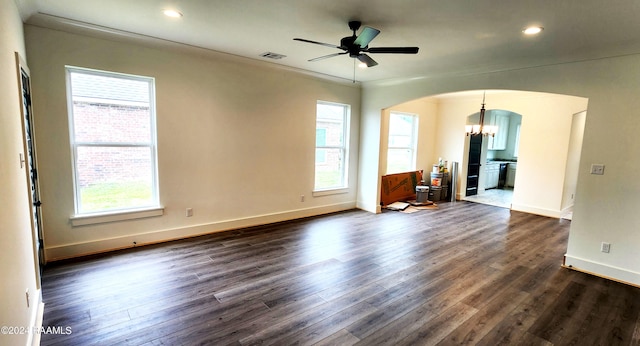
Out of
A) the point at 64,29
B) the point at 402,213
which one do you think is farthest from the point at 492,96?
the point at 64,29

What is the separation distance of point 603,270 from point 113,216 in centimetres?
595

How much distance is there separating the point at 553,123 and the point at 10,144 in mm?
A: 7960

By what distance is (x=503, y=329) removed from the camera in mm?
2459

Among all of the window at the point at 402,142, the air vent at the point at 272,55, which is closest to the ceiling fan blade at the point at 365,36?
the air vent at the point at 272,55

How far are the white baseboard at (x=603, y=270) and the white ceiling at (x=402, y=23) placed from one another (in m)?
2.41

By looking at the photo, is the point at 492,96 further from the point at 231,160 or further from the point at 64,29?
the point at 64,29

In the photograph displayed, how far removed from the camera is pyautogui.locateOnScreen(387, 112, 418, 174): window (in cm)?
736

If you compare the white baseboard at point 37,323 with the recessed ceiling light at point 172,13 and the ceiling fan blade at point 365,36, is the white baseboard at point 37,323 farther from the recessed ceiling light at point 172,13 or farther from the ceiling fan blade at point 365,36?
the ceiling fan blade at point 365,36

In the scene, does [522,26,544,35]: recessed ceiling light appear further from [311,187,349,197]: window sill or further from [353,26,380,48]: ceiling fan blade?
[311,187,349,197]: window sill

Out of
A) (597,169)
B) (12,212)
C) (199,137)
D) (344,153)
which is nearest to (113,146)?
(199,137)

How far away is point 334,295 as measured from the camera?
9.55 ft

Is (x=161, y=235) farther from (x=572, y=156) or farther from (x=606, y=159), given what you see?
(x=572, y=156)

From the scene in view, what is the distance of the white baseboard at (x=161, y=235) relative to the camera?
3529 millimetres

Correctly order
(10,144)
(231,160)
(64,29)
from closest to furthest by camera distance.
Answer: (10,144)
(64,29)
(231,160)
